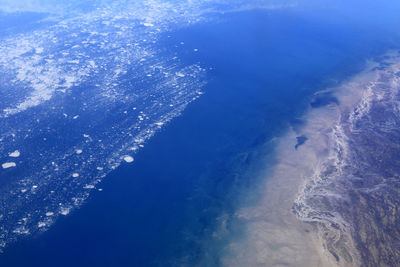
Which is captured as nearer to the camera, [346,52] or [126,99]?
[126,99]

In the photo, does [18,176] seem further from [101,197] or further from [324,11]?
[324,11]

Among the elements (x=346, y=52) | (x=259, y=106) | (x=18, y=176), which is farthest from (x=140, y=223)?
(x=346, y=52)

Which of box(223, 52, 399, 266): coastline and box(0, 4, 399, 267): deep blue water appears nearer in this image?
box(223, 52, 399, 266): coastline

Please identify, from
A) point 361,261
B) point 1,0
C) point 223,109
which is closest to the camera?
point 361,261

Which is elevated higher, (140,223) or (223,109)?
(223,109)

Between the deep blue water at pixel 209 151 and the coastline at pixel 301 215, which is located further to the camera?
the deep blue water at pixel 209 151
